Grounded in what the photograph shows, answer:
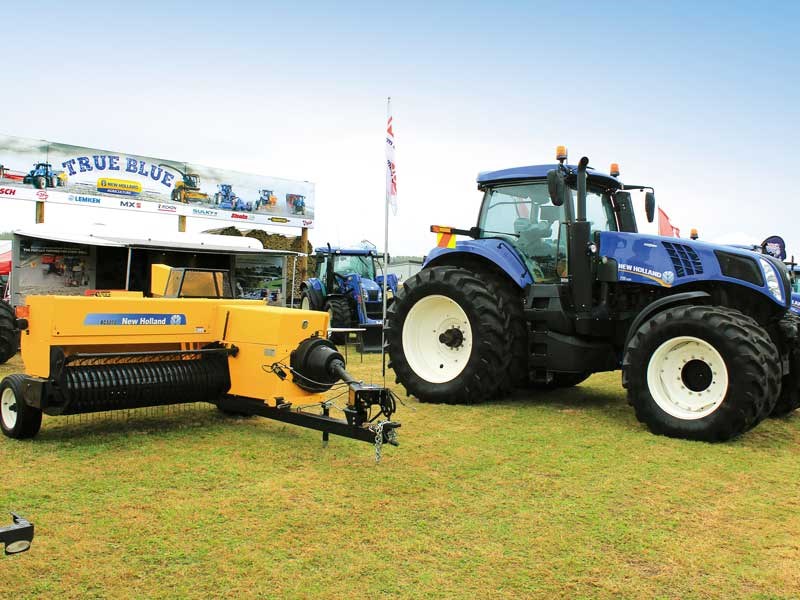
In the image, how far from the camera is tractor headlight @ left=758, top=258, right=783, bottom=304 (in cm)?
618

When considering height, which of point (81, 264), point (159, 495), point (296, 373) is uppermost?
point (81, 264)

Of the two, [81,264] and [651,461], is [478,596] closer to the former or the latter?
[651,461]

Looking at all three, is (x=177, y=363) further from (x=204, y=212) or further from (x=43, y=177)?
(x=204, y=212)

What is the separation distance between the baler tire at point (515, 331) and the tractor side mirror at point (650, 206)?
1.67 m

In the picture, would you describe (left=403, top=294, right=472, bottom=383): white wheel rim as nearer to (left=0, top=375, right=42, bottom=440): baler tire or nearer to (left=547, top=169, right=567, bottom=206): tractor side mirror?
(left=547, top=169, right=567, bottom=206): tractor side mirror

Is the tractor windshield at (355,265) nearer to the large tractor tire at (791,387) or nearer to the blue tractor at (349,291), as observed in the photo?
the blue tractor at (349,291)

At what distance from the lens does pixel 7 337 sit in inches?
383

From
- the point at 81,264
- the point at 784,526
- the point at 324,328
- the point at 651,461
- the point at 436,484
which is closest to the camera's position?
the point at 784,526

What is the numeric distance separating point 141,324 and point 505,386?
3660mm

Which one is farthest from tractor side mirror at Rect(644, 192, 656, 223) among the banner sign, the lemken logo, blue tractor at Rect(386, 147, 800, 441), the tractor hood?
the banner sign

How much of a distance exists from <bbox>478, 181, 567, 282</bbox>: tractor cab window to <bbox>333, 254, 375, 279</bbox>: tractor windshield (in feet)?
22.7

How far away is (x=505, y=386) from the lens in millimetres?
7395

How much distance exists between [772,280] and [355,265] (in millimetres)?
9569

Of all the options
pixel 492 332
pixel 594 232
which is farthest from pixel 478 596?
pixel 594 232
